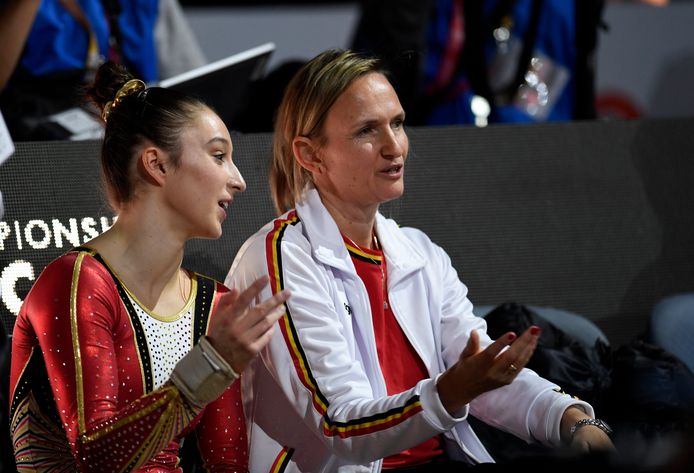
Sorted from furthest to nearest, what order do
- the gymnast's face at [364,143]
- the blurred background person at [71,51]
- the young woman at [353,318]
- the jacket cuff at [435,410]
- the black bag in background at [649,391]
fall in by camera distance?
the blurred background person at [71,51], the black bag in background at [649,391], the gymnast's face at [364,143], the young woman at [353,318], the jacket cuff at [435,410]

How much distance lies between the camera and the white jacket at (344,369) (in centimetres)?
202

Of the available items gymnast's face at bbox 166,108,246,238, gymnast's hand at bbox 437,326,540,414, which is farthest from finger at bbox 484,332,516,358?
gymnast's face at bbox 166,108,246,238

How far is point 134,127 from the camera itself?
2.10 meters

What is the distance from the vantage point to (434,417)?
1967mm

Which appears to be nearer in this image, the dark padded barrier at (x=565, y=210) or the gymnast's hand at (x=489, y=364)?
the gymnast's hand at (x=489, y=364)

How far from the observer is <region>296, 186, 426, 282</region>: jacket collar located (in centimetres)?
225

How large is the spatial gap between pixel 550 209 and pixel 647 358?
632mm

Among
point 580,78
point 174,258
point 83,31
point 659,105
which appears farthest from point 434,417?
point 659,105

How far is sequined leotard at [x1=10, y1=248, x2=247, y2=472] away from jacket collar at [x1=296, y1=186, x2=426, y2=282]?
0.25m

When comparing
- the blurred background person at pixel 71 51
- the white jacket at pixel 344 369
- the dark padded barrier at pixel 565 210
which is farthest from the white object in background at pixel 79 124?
the white jacket at pixel 344 369

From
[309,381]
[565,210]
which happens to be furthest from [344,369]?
[565,210]

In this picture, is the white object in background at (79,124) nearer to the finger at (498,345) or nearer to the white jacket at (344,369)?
the white jacket at (344,369)

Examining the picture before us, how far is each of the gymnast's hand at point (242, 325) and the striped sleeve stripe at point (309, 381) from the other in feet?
0.90

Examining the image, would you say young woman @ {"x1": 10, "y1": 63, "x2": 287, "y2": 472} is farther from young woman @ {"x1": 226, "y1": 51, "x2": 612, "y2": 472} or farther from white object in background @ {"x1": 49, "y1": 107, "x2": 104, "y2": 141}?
white object in background @ {"x1": 49, "y1": 107, "x2": 104, "y2": 141}
